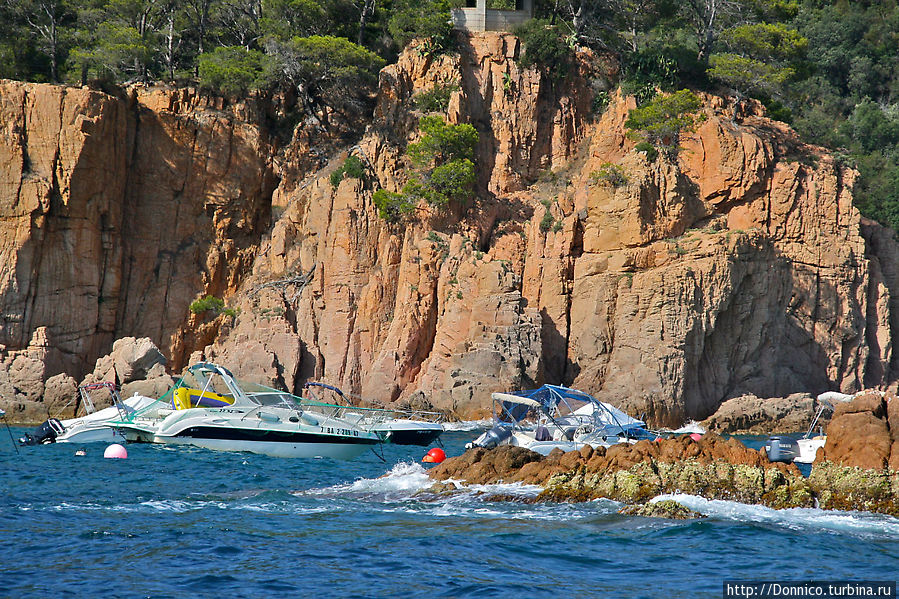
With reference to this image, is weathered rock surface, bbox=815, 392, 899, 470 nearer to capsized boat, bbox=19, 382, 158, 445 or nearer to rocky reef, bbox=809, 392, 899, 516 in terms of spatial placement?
rocky reef, bbox=809, 392, 899, 516

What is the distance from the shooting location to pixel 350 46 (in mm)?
52250

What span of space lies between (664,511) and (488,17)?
4127cm

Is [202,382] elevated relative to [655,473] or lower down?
lower down

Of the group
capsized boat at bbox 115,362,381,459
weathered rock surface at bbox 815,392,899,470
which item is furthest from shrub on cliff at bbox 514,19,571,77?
weathered rock surface at bbox 815,392,899,470

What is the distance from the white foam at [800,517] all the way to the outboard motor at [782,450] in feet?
30.9

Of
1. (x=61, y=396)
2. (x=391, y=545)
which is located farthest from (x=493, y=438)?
(x=61, y=396)

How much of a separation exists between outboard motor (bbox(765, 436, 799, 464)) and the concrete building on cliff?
108 ft

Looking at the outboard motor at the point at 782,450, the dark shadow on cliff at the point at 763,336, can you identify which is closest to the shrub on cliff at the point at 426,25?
the dark shadow on cliff at the point at 763,336

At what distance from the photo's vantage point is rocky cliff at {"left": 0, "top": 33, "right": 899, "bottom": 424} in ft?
140

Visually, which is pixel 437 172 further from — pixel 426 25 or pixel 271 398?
pixel 271 398

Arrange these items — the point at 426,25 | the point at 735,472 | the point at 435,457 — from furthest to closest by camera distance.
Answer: the point at 426,25 → the point at 435,457 → the point at 735,472

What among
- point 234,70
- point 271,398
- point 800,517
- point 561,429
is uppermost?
point 234,70

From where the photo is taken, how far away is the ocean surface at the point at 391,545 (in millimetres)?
14000

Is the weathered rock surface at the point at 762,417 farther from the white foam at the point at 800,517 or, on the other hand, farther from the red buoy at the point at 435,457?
the white foam at the point at 800,517
